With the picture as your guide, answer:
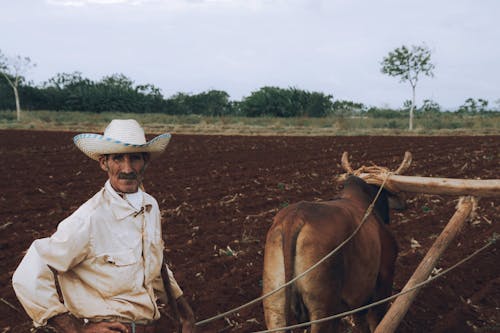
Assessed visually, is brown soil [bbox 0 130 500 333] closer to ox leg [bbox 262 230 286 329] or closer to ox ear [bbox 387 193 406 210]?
ox ear [bbox 387 193 406 210]

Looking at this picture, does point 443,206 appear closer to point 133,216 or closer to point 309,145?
point 133,216

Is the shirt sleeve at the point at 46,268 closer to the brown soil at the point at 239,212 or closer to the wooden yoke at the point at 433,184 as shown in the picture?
the brown soil at the point at 239,212

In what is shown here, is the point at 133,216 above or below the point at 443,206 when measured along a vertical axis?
above

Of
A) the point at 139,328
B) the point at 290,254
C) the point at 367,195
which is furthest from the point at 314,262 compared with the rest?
the point at 139,328

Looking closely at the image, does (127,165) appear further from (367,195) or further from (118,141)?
(367,195)

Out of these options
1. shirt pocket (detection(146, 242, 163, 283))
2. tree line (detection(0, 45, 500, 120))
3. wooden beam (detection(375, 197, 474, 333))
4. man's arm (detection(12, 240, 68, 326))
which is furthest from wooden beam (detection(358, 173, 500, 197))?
tree line (detection(0, 45, 500, 120))

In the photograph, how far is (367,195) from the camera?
14.9ft

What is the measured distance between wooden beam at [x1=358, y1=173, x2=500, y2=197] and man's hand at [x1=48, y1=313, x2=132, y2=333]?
2544mm

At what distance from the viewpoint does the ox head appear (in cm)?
451

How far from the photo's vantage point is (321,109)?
55.4 metres

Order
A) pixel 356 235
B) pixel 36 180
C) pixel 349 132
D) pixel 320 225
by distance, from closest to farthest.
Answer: pixel 320 225
pixel 356 235
pixel 36 180
pixel 349 132

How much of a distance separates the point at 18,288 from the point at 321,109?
54.0 meters

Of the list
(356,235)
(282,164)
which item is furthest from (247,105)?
(356,235)

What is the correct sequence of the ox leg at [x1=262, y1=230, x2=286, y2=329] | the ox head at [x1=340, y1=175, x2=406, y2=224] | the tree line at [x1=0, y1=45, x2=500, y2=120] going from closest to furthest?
the ox leg at [x1=262, y1=230, x2=286, y2=329] → the ox head at [x1=340, y1=175, x2=406, y2=224] → the tree line at [x1=0, y1=45, x2=500, y2=120]
